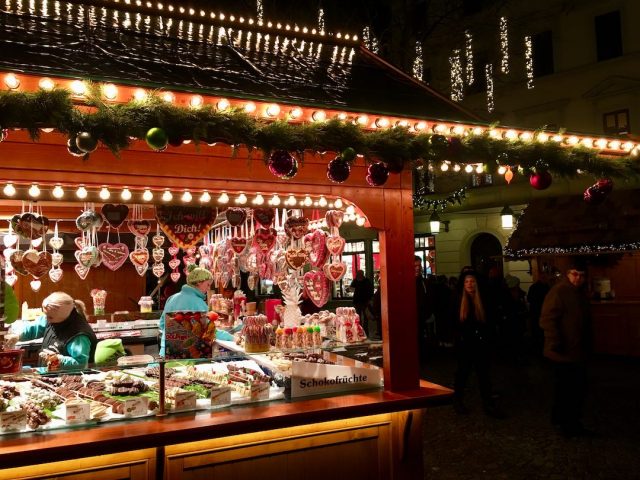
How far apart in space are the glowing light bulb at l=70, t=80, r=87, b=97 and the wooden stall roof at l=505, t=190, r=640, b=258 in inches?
457

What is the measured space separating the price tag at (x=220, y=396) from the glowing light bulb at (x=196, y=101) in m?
2.05

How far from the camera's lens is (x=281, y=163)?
3.67 meters

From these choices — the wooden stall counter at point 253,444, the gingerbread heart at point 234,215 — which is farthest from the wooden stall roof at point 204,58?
the wooden stall counter at point 253,444

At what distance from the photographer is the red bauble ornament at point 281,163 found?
368 cm

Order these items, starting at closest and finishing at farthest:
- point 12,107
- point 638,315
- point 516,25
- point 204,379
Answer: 1. point 12,107
2. point 204,379
3. point 638,315
4. point 516,25

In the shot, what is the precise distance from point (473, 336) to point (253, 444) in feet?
14.1

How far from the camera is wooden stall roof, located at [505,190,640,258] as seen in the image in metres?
12.8

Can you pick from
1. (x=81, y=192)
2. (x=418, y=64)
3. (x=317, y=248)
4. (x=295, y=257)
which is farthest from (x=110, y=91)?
(x=418, y=64)

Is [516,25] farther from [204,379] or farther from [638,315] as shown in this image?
[204,379]

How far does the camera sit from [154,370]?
438 centimetres

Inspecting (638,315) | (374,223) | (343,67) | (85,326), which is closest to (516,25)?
(638,315)

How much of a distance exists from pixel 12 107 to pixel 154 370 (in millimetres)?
2337

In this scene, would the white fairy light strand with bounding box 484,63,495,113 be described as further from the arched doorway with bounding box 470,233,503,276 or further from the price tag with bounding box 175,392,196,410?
the price tag with bounding box 175,392,196,410

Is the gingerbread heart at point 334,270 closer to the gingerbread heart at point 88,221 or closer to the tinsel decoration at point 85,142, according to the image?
the gingerbread heart at point 88,221
